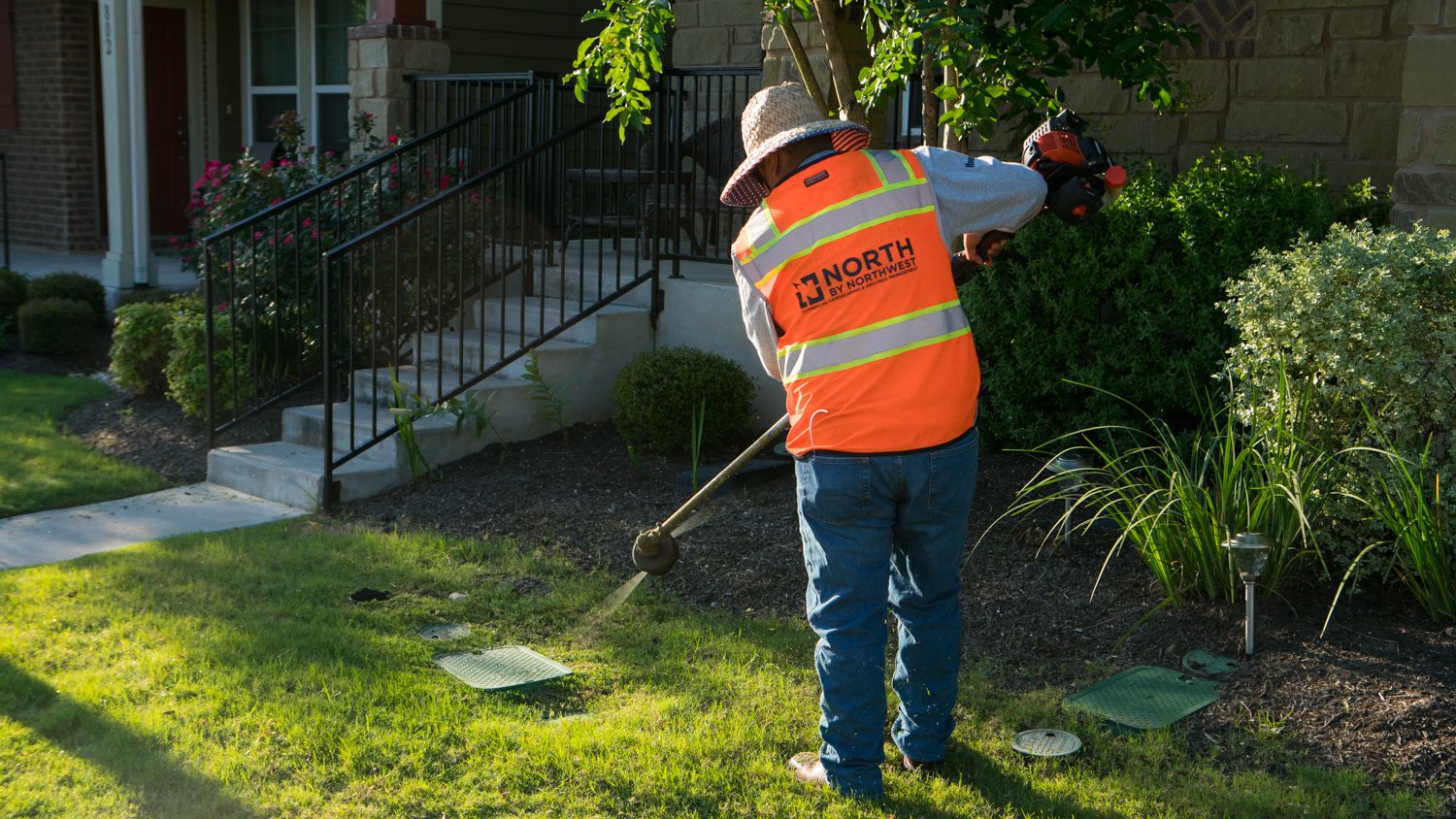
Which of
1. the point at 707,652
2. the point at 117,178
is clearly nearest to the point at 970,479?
the point at 707,652

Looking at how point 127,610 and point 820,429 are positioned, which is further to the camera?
point 127,610

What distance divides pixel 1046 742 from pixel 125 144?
31.8 feet

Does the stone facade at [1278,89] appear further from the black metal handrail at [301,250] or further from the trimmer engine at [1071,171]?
the trimmer engine at [1071,171]

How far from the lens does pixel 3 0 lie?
561 inches

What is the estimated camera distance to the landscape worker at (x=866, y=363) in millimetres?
3348

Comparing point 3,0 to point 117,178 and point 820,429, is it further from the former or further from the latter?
point 820,429

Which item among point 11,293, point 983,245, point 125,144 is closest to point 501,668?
point 983,245

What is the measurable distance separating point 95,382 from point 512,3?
4.13 metres

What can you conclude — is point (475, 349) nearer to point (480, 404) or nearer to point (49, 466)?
point (480, 404)

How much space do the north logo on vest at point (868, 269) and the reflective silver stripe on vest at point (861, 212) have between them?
0.22 ft

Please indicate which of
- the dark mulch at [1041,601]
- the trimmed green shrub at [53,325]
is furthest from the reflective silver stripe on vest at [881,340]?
the trimmed green shrub at [53,325]

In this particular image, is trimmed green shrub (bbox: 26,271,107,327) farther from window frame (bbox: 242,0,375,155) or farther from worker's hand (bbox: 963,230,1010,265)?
worker's hand (bbox: 963,230,1010,265)

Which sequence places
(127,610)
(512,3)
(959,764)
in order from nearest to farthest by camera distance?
(959,764)
(127,610)
(512,3)

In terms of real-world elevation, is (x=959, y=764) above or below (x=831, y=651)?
below
